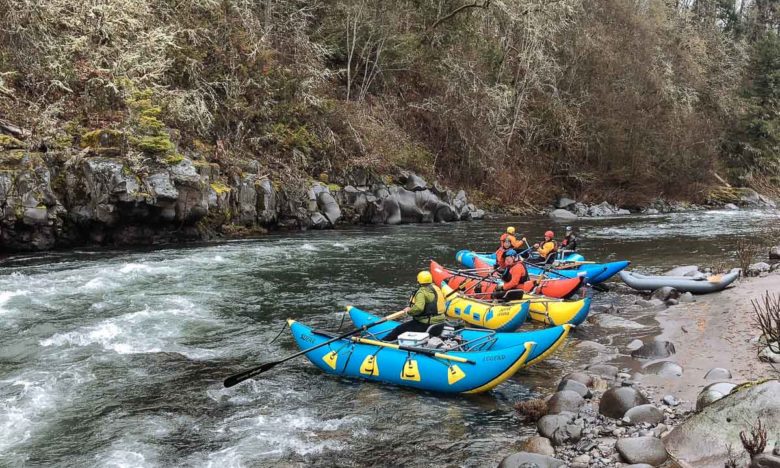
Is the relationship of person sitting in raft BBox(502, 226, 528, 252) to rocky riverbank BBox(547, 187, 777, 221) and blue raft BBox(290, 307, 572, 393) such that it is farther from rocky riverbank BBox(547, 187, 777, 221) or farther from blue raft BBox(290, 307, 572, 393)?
rocky riverbank BBox(547, 187, 777, 221)

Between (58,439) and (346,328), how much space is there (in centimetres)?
432

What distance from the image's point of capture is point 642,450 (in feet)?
15.7

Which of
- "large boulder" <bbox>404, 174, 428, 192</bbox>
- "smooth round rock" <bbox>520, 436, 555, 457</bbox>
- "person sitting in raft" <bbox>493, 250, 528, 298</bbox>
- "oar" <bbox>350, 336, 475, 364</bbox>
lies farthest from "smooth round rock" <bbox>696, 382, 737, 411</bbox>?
"large boulder" <bbox>404, 174, 428, 192</bbox>

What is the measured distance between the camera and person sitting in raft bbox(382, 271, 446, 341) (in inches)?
298

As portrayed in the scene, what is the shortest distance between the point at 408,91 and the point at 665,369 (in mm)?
22175

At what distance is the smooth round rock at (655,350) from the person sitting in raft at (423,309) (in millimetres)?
2525

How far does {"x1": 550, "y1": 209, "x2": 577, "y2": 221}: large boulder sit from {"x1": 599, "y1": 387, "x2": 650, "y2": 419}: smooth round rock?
63.1 ft

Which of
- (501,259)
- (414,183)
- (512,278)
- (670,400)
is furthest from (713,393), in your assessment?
(414,183)

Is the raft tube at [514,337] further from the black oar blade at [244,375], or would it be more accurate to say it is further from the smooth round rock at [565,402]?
the black oar blade at [244,375]

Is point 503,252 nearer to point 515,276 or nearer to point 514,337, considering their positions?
point 515,276

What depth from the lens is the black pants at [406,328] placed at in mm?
7629

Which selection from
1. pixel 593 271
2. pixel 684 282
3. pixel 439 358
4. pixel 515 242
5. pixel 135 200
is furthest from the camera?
pixel 135 200

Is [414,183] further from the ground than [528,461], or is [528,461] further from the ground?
[414,183]

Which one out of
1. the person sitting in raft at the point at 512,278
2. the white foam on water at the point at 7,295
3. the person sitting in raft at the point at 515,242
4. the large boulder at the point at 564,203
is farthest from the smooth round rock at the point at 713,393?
the large boulder at the point at 564,203
